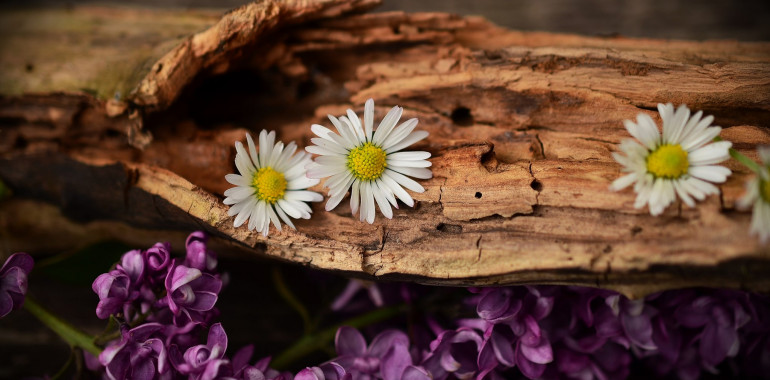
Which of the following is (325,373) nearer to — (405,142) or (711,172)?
(405,142)

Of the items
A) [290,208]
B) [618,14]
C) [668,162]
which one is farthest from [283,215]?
[618,14]

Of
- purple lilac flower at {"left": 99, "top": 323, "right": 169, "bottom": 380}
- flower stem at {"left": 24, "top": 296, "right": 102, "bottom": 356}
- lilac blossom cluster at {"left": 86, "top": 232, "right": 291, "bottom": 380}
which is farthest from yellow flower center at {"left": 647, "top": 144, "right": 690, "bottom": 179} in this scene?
flower stem at {"left": 24, "top": 296, "right": 102, "bottom": 356}

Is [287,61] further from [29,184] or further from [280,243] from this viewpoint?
[29,184]

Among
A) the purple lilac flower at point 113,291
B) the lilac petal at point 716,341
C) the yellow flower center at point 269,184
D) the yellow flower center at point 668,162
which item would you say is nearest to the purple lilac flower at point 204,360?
the purple lilac flower at point 113,291

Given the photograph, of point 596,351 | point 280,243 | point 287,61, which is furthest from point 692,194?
point 287,61

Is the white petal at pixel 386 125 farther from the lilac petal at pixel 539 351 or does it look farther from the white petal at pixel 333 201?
the lilac petal at pixel 539 351

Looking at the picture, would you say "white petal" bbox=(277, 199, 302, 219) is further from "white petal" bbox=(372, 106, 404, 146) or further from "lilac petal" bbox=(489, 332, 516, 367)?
"lilac petal" bbox=(489, 332, 516, 367)

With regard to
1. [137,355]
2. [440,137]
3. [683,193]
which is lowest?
[137,355]
